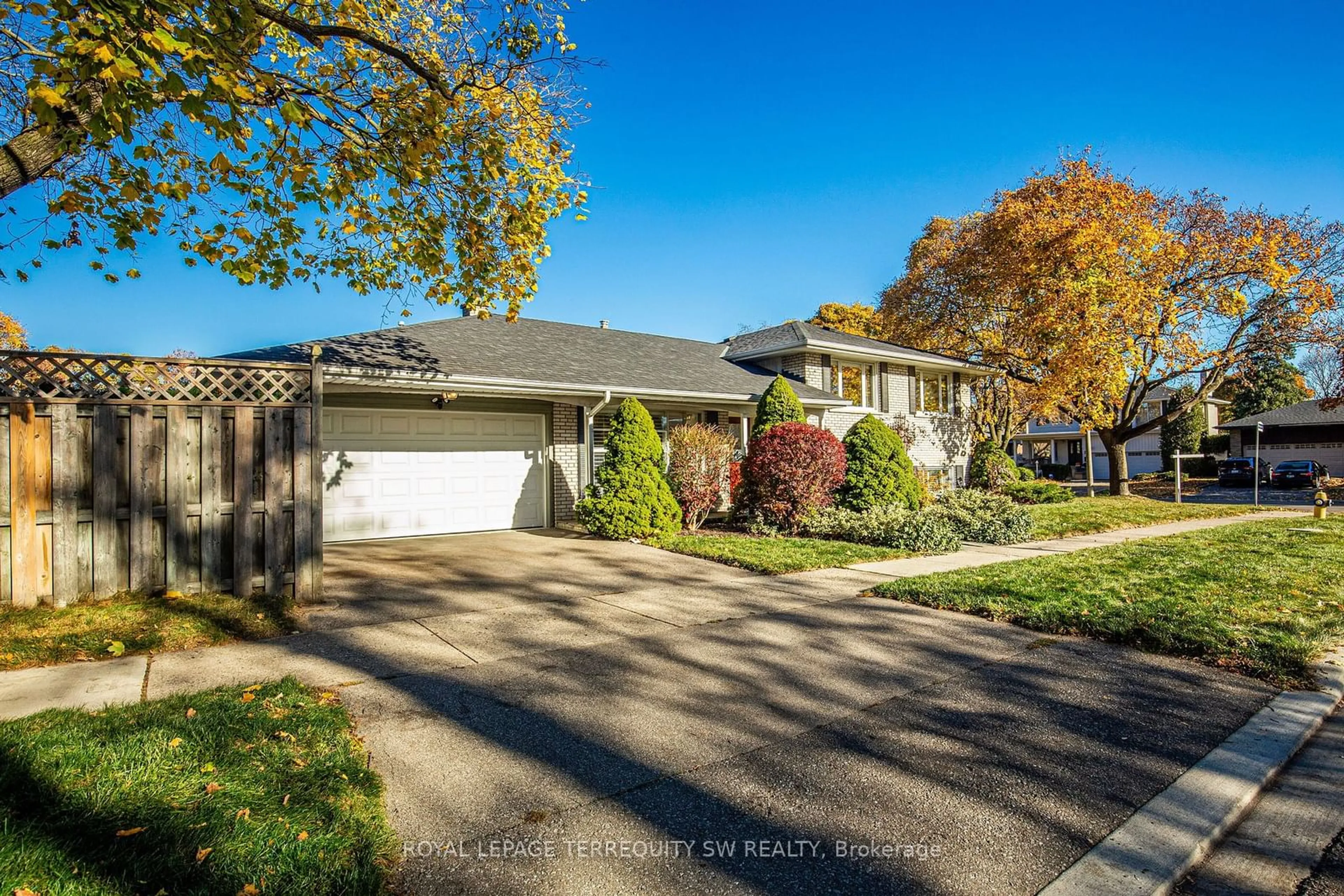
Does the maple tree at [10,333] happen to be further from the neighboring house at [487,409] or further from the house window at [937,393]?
the house window at [937,393]

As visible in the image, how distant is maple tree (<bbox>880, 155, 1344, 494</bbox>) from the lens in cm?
1919

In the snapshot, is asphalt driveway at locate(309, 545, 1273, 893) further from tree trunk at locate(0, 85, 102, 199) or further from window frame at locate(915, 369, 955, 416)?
window frame at locate(915, 369, 955, 416)

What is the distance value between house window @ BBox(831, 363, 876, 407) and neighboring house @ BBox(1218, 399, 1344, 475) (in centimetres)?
2733

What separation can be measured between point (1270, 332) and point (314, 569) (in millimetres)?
26108

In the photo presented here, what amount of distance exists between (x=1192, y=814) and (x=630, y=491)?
8965 mm

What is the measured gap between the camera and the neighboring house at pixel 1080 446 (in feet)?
137

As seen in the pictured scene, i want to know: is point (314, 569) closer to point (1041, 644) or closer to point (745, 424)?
point (1041, 644)

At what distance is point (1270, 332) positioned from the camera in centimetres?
2070

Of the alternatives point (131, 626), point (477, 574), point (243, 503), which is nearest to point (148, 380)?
point (243, 503)

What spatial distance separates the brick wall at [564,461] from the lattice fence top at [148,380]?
6.62 m

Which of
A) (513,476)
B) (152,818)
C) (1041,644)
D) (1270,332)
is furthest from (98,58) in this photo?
(1270,332)

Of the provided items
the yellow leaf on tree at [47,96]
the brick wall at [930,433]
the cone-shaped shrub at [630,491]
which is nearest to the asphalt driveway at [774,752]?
the yellow leaf on tree at [47,96]

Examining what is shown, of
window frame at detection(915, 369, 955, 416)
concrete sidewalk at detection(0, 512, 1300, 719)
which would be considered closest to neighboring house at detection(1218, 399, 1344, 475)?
window frame at detection(915, 369, 955, 416)

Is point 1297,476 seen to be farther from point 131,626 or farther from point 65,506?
point 65,506
